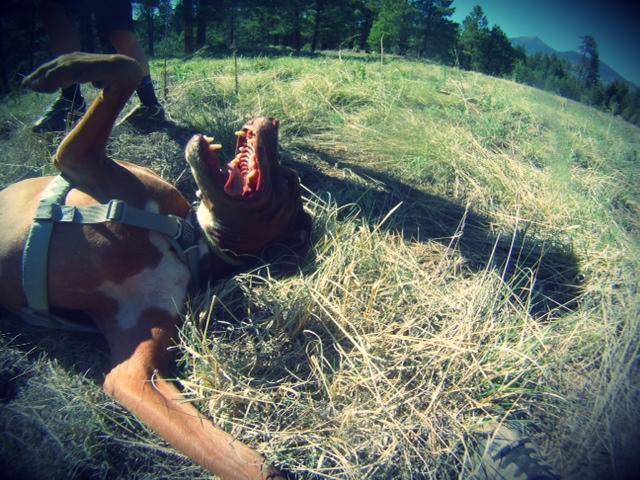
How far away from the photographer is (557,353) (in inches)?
66.4

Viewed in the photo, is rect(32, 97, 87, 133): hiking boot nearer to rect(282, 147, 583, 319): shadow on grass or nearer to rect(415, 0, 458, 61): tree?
rect(282, 147, 583, 319): shadow on grass

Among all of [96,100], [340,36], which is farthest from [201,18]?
[96,100]

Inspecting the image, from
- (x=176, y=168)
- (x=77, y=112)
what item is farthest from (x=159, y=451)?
(x=77, y=112)

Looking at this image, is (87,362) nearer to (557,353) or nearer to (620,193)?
(557,353)

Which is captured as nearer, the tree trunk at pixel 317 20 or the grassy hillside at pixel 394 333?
the grassy hillside at pixel 394 333

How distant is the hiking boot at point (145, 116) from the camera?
311cm

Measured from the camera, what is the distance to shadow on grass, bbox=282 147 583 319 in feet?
7.02

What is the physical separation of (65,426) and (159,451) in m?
0.37

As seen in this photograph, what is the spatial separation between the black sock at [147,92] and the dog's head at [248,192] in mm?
1451

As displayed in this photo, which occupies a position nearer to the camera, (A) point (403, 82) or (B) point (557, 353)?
(B) point (557, 353)

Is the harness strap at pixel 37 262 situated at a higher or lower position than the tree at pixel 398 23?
lower

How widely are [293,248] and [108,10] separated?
2.48 meters

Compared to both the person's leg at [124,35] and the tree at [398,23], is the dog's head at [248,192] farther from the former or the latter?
the tree at [398,23]

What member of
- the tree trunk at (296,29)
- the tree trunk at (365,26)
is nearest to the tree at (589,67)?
the tree trunk at (296,29)
